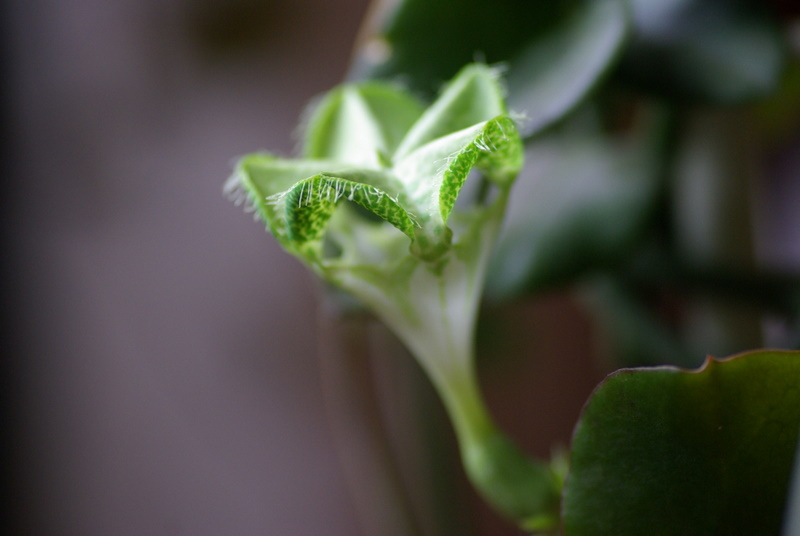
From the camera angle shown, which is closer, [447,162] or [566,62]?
[447,162]

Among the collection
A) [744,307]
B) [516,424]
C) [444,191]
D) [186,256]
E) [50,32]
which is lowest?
[516,424]

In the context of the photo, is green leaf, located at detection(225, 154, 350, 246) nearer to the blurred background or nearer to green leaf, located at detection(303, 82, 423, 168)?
green leaf, located at detection(303, 82, 423, 168)

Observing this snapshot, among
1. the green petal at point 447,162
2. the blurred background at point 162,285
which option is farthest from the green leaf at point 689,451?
the blurred background at point 162,285

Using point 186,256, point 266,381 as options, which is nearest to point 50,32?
point 186,256

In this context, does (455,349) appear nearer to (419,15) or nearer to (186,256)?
(419,15)

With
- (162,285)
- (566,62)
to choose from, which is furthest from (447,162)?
(162,285)

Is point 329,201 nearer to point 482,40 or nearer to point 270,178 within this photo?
point 270,178

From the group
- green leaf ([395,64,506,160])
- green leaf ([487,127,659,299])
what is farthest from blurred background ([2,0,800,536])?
green leaf ([395,64,506,160])
